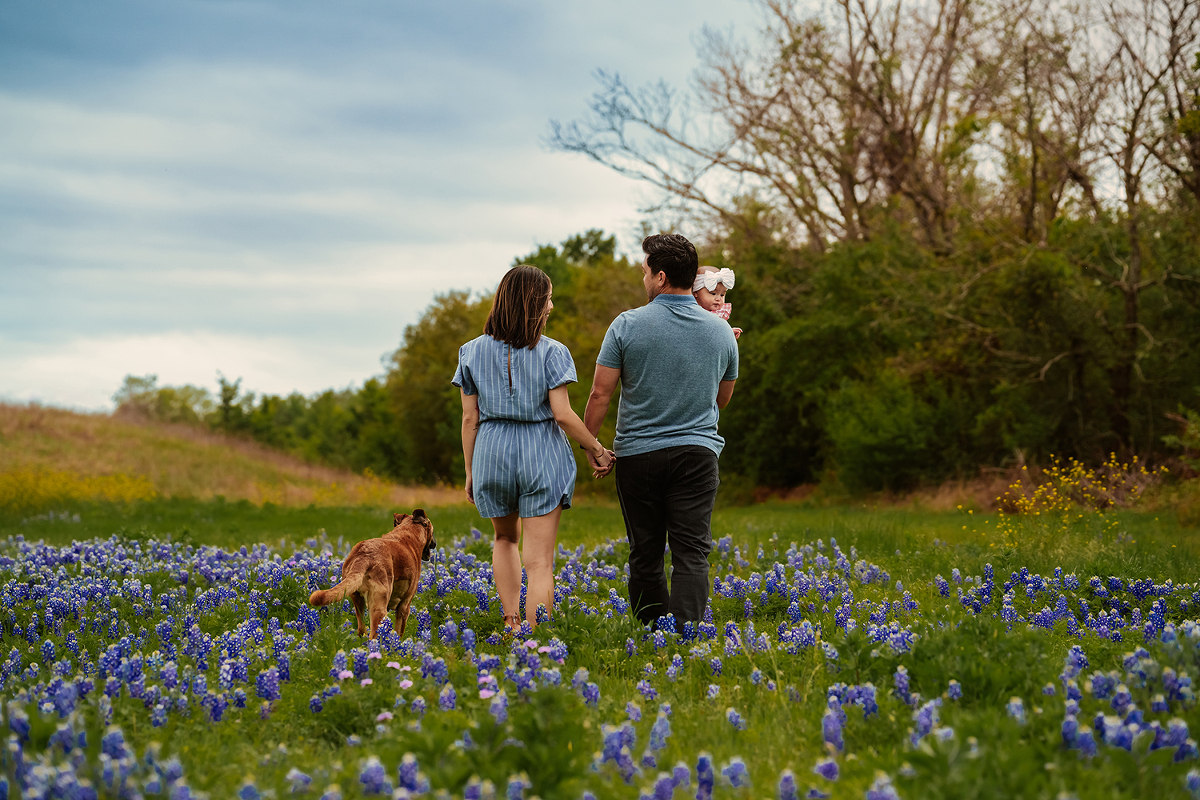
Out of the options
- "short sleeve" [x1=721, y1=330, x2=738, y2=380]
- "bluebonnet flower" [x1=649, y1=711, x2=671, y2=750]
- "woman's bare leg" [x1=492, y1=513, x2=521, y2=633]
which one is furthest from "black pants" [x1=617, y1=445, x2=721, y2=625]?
"bluebonnet flower" [x1=649, y1=711, x2=671, y2=750]

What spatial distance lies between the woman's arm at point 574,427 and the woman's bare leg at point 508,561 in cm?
65

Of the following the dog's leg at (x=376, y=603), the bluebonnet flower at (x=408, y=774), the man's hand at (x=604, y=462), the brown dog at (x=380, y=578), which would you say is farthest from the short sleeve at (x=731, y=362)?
the bluebonnet flower at (x=408, y=774)

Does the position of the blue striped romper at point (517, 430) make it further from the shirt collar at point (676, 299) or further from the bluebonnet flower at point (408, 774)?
the bluebonnet flower at point (408, 774)

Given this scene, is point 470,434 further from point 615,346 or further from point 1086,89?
point 1086,89

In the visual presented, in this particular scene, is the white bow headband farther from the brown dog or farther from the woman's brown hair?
the brown dog

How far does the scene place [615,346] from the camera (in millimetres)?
5191

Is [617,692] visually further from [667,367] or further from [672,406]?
[667,367]

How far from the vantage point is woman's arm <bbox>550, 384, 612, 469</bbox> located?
5090mm

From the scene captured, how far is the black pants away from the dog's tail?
5.23ft

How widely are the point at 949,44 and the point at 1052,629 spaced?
78.6 feet

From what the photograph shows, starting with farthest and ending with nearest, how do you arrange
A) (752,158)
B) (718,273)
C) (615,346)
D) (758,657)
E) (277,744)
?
(752,158) → (718,273) → (615,346) → (758,657) → (277,744)

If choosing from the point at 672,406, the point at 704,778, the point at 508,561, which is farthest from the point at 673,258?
the point at 704,778

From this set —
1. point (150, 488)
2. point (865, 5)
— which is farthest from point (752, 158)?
point (150, 488)

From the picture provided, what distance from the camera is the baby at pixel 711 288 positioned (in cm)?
548
